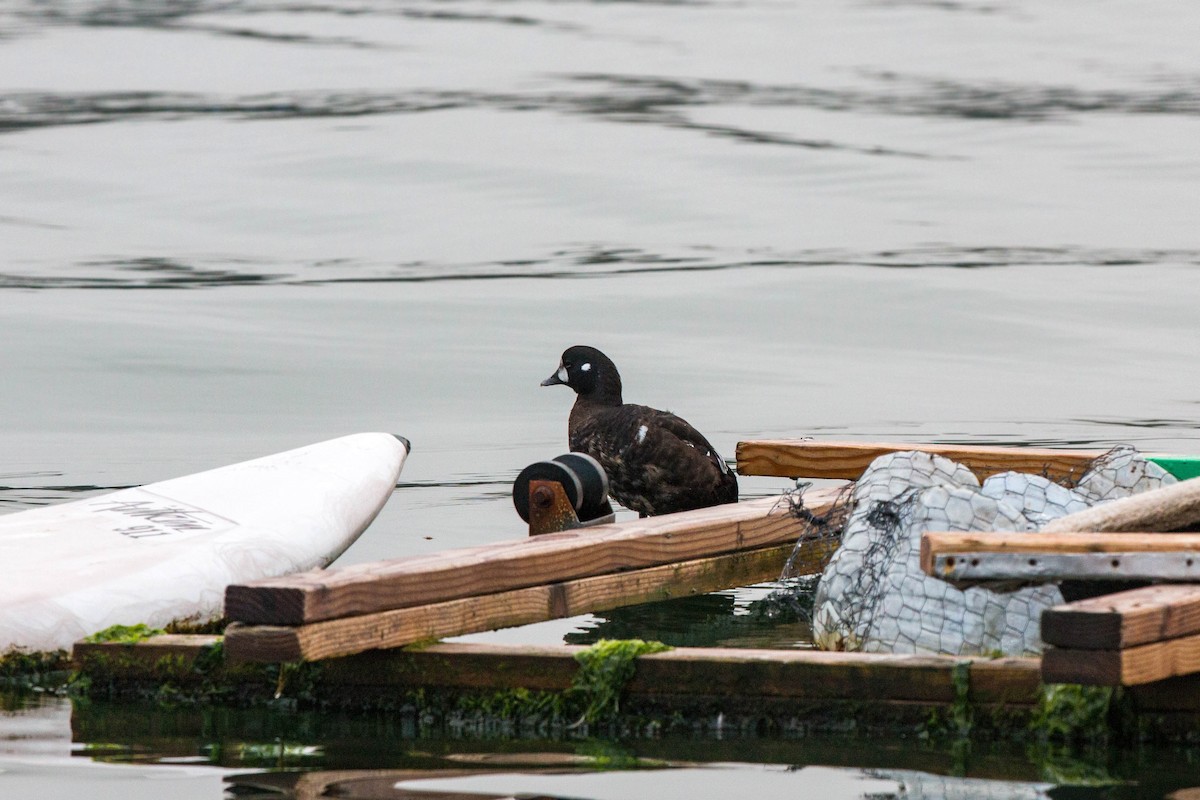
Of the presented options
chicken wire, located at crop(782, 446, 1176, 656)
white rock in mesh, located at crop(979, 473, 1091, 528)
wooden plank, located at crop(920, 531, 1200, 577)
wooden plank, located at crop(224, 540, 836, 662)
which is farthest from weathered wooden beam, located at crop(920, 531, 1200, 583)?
wooden plank, located at crop(224, 540, 836, 662)

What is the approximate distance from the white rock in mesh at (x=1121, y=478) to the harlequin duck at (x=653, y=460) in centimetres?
200

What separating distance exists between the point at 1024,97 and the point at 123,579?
3014 cm

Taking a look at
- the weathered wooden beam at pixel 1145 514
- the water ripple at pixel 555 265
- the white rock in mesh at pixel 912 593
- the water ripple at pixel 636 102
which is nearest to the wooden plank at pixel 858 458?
the white rock in mesh at pixel 912 593

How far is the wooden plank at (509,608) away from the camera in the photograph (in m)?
5.30

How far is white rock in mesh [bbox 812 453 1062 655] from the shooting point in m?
5.87

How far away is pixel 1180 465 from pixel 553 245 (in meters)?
14.7

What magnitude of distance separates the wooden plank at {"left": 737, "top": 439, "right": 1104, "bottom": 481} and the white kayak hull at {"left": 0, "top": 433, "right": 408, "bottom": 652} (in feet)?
5.07

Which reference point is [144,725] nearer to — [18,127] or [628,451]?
[628,451]

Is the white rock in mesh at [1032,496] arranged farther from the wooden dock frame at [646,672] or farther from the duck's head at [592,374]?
the duck's head at [592,374]

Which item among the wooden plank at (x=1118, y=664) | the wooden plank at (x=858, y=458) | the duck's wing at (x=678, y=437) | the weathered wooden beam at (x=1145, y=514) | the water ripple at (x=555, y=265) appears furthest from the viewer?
the water ripple at (x=555, y=265)

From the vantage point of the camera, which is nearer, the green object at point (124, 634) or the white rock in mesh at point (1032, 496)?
the green object at point (124, 634)

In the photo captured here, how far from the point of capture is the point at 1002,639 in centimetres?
586

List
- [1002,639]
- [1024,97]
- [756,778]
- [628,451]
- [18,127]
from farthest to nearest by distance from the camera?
[1024,97], [18,127], [628,451], [1002,639], [756,778]

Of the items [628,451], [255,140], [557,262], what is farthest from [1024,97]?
[628,451]
